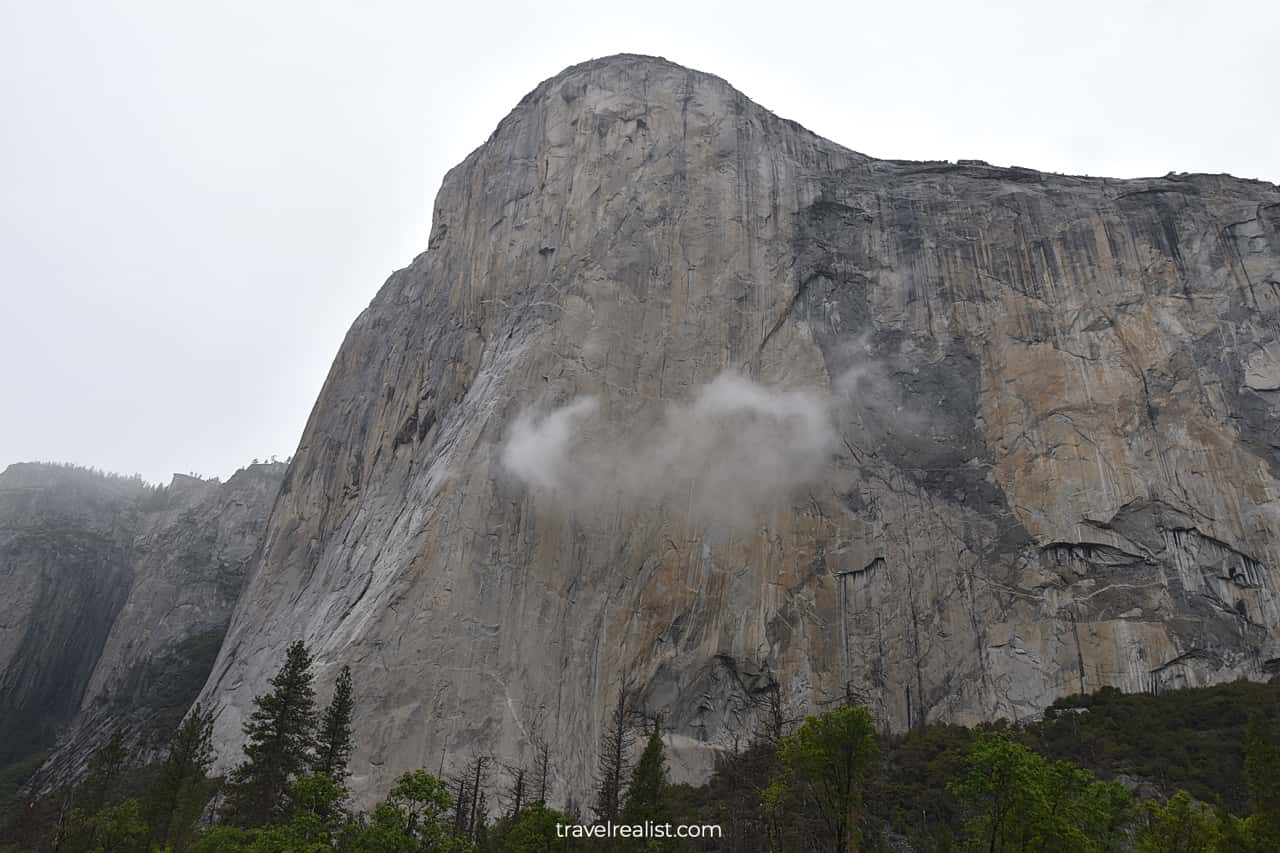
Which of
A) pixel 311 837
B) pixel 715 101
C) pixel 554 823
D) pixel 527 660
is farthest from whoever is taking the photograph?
pixel 715 101

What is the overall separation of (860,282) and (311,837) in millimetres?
43702

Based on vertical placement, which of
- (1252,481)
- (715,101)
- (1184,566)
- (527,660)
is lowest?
(527,660)

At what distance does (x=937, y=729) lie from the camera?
42812mm

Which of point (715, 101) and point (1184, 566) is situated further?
point (715, 101)

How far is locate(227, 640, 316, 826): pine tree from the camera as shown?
32.4 metres

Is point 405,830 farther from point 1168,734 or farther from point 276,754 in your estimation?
point 1168,734

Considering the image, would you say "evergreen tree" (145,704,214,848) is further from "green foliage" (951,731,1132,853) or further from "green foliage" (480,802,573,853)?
"green foliage" (951,731,1132,853)

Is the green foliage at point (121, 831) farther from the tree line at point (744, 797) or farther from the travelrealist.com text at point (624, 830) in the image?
the travelrealist.com text at point (624, 830)

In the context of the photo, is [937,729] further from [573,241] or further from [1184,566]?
[573,241]

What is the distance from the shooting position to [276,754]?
110 feet

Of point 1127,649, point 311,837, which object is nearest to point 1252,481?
point 1127,649

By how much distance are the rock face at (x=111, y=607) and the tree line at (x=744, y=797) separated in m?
17.3

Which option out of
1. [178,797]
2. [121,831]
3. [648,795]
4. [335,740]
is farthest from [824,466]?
[121,831]

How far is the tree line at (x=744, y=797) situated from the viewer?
21453mm
